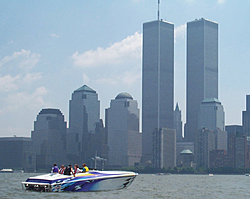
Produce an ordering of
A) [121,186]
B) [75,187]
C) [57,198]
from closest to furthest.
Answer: [57,198], [75,187], [121,186]

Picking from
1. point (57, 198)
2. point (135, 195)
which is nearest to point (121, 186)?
point (135, 195)

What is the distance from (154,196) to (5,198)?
1774 cm

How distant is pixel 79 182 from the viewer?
210 ft

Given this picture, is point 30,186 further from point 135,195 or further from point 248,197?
point 248,197

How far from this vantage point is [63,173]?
64.2 meters

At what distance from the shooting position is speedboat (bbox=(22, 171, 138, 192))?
61.4m

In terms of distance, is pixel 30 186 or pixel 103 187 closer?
pixel 30 186

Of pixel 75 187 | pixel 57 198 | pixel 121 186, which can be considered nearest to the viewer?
pixel 57 198

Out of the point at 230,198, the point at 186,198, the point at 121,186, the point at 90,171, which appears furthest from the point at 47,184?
the point at 230,198

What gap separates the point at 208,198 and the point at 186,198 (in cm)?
288

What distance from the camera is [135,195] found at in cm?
6625

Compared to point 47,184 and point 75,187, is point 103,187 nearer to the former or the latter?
point 75,187

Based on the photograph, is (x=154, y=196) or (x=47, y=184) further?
(x=154, y=196)

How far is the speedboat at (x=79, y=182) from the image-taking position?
6138 centimetres
